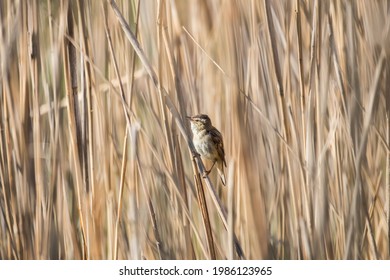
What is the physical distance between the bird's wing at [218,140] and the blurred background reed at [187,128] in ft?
0.29

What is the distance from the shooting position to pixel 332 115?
6.37 feet

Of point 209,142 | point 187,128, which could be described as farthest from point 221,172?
point 187,128

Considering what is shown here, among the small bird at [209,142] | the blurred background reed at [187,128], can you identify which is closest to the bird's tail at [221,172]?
the small bird at [209,142]

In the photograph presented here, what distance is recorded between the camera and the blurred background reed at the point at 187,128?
183cm

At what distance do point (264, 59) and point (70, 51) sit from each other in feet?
2.35

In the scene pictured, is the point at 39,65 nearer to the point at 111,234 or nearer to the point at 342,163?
the point at 111,234

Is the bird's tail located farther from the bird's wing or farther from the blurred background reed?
the blurred background reed

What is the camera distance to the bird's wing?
6.98ft

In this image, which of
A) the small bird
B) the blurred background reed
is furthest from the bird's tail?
the blurred background reed

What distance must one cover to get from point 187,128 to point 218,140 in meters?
0.30

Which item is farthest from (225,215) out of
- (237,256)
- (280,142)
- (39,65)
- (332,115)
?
(39,65)

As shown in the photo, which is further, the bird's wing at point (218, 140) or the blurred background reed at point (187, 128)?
the bird's wing at point (218, 140)

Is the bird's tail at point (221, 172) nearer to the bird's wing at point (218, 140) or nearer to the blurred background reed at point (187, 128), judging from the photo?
the bird's wing at point (218, 140)

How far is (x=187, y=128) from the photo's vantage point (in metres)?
1.90
